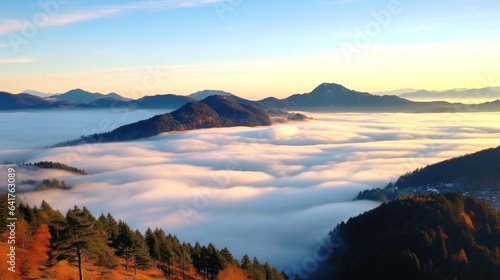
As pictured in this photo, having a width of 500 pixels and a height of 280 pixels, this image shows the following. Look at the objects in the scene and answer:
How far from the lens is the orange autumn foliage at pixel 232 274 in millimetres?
78631

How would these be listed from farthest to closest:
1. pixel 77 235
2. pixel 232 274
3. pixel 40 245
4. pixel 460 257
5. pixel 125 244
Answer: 1. pixel 460 257
2. pixel 232 274
3. pixel 125 244
4. pixel 40 245
5. pixel 77 235

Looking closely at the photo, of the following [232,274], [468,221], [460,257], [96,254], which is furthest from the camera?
[468,221]

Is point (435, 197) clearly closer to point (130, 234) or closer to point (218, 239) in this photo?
point (218, 239)

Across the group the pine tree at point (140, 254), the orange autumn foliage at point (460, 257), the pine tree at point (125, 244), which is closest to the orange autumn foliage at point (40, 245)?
the pine tree at point (125, 244)

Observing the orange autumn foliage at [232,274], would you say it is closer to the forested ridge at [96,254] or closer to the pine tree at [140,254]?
the forested ridge at [96,254]

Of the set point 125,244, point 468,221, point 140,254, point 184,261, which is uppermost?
point 125,244

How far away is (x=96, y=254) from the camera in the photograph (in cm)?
5056

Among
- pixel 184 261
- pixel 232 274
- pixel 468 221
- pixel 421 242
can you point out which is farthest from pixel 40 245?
pixel 468 221

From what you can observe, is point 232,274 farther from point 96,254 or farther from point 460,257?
point 460,257

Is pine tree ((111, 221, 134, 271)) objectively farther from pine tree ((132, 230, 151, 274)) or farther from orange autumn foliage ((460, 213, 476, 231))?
orange autumn foliage ((460, 213, 476, 231))

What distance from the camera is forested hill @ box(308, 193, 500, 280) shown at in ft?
373

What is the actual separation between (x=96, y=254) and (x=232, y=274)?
35.5m

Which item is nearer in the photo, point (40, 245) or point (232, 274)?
point (40, 245)

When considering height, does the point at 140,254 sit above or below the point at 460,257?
above
